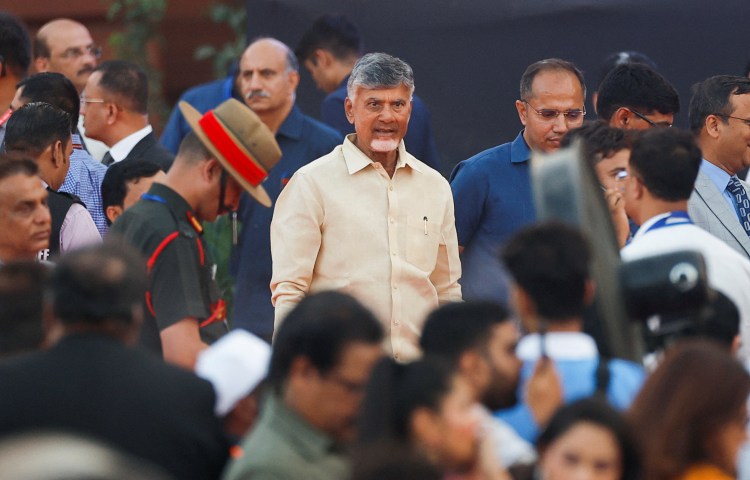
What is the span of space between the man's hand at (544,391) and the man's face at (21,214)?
2.35 m

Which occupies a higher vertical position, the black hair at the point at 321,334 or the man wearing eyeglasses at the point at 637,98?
the man wearing eyeglasses at the point at 637,98

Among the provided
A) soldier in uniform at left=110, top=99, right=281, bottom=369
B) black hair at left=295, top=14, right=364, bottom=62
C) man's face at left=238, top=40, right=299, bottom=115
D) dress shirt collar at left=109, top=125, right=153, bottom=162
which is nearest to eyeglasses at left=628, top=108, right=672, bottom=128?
black hair at left=295, top=14, right=364, bottom=62

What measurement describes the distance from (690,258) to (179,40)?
29.1ft

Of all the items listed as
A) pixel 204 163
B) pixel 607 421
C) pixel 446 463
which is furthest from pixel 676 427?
pixel 204 163

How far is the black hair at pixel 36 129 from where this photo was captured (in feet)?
21.0

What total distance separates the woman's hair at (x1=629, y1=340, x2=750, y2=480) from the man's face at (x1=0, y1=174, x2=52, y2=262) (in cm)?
271

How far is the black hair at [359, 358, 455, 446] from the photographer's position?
3.11 m

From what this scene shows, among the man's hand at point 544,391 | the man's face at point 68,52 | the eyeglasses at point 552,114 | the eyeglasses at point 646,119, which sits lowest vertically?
the man's hand at point 544,391

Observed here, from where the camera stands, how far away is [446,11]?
26.2 ft

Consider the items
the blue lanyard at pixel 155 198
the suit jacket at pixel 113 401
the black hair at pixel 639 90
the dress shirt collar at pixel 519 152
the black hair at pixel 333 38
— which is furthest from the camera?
the black hair at pixel 333 38

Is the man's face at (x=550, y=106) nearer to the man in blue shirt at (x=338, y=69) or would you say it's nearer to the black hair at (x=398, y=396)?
the man in blue shirt at (x=338, y=69)

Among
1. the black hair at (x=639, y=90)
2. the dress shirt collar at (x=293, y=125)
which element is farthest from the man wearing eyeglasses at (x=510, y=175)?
the dress shirt collar at (x=293, y=125)

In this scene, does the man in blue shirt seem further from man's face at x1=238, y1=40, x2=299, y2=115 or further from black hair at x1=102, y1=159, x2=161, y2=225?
black hair at x1=102, y1=159, x2=161, y2=225

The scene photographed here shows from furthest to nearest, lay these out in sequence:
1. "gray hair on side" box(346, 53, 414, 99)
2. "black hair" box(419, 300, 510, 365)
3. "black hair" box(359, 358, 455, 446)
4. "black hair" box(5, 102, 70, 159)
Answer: "black hair" box(5, 102, 70, 159) < "gray hair on side" box(346, 53, 414, 99) < "black hair" box(419, 300, 510, 365) < "black hair" box(359, 358, 455, 446)
